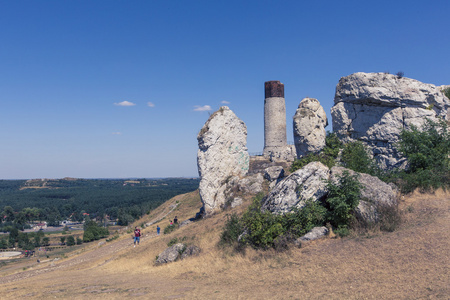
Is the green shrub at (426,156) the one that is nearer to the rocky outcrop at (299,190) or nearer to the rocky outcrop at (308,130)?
the rocky outcrop at (299,190)

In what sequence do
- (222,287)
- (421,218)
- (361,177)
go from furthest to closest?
(361,177) < (421,218) < (222,287)

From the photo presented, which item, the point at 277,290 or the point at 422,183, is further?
the point at 422,183

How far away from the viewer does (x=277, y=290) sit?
8.01 m

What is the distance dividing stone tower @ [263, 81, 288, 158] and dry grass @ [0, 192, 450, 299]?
3179 centimetres

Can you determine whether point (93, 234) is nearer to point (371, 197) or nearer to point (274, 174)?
point (274, 174)

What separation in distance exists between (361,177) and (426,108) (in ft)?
23.2

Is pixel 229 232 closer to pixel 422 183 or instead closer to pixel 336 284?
pixel 336 284

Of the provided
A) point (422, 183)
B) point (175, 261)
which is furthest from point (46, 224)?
point (422, 183)

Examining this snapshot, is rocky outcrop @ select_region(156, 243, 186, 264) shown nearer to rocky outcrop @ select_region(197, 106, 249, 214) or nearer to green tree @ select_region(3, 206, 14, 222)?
rocky outcrop @ select_region(197, 106, 249, 214)

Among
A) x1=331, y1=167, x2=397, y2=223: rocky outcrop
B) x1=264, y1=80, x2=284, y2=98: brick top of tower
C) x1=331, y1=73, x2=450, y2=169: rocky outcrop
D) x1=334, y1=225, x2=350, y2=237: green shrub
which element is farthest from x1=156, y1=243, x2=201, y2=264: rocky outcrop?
x1=264, y1=80, x2=284, y2=98: brick top of tower

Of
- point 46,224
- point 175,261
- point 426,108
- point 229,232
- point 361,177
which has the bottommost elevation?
point 46,224

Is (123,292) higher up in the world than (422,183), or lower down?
lower down

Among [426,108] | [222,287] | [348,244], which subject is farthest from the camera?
[426,108]

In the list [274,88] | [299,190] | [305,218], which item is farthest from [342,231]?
[274,88]
